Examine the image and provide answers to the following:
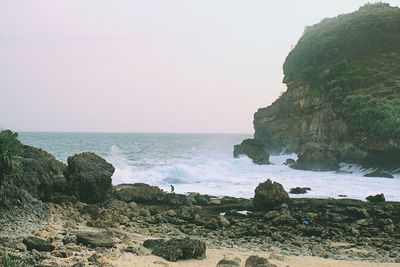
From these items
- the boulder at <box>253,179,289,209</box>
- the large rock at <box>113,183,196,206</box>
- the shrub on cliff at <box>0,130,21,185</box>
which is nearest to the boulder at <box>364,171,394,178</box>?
the boulder at <box>253,179,289,209</box>

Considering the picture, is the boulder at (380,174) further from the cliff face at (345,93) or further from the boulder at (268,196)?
the boulder at (268,196)

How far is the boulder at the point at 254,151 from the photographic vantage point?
56188 mm

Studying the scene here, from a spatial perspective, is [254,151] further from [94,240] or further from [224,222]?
[94,240]

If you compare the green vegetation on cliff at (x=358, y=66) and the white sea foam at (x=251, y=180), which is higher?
the green vegetation on cliff at (x=358, y=66)

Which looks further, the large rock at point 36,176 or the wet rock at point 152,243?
the large rock at point 36,176

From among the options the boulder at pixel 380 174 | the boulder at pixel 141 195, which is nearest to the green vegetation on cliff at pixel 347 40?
the boulder at pixel 380 174

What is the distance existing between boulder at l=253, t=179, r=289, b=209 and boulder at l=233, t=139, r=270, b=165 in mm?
31523

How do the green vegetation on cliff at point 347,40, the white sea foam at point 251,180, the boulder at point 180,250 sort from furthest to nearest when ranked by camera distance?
the green vegetation on cliff at point 347,40, the white sea foam at point 251,180, the boulder at point 180,250

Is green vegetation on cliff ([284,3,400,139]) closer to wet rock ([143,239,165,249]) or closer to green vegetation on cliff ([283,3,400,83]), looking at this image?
green vegetation on cliff ([283,3,400,83])

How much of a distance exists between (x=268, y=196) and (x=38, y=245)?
1371 centimetres

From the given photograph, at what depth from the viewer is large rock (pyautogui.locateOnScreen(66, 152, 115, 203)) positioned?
20375 millimetres

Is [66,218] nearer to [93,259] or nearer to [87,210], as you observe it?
[87,210]

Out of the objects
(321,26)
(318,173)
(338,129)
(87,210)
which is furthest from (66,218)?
(321,26)

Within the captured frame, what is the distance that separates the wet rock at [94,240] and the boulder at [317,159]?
34.0 meters
